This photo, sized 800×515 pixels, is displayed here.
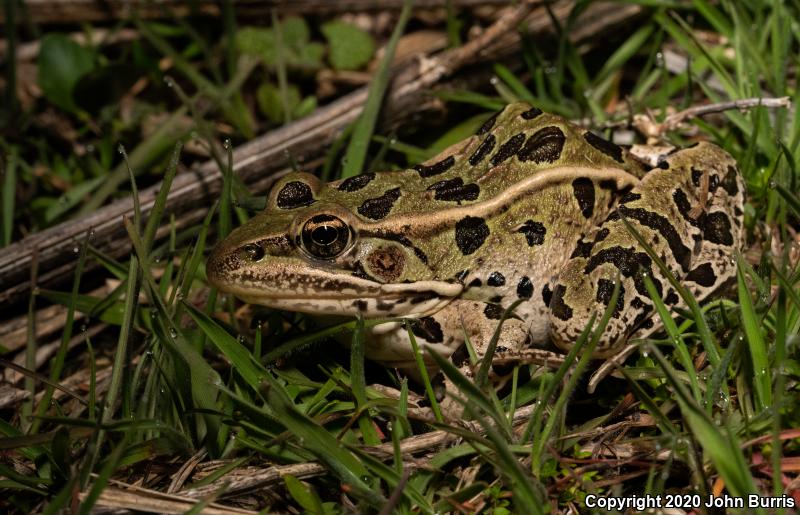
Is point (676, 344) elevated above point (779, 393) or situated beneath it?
elevated above

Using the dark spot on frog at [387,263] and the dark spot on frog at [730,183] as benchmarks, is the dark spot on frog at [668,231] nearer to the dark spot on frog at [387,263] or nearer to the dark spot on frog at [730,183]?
the dark spot on frog at [730,183]

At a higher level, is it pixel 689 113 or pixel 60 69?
pixel 60 69

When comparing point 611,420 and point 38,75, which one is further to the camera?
point 38,75

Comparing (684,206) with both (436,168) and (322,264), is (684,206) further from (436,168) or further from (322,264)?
(322,264)

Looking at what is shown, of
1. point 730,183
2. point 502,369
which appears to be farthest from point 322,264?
point 730,183

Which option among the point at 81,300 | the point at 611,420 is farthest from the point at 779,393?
the point at 81,300

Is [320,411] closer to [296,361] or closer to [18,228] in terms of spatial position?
[296,361]

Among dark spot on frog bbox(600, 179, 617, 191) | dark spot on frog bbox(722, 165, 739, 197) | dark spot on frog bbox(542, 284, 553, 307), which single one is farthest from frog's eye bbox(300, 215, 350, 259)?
dark spot on frog bbox(722, 165, 739, 197)
